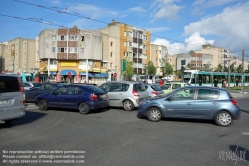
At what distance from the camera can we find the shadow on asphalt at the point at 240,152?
5.20 meters

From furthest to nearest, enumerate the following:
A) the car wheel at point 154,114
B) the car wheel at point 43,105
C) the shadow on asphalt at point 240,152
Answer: the car wheel at point 43,105 < the car wheel at point 154,114 < the shadow on asphalt at point 240,152

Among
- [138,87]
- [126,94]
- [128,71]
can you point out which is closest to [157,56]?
[128,71]

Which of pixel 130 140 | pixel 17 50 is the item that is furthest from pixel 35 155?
pixel 17 50

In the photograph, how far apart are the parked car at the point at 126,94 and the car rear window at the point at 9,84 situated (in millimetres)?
5822

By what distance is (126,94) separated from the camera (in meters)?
12.5

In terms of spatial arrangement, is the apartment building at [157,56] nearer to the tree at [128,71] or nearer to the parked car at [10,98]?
the tree at [128,71]

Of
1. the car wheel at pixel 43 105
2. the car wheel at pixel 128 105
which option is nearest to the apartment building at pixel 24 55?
the car wheel at pixel 43 105

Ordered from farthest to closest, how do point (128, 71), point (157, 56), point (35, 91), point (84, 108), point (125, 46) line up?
point (157, 56)
point (125, 46)
point (128, 71)
point (35, 91)
point (84, 108)

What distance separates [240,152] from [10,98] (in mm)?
7173

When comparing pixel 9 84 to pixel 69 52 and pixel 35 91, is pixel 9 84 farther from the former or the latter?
pixel 69 52

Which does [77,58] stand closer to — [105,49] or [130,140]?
[105,49]

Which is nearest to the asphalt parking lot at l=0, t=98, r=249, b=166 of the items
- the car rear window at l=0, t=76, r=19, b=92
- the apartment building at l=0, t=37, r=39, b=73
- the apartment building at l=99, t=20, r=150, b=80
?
the car rear window at l=0, t=76, r=19, b=92

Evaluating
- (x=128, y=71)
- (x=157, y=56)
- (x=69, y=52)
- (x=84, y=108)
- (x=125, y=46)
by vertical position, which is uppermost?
(x=125, y=46)

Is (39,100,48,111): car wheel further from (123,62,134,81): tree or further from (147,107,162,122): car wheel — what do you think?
(123,62,134,81): tree
